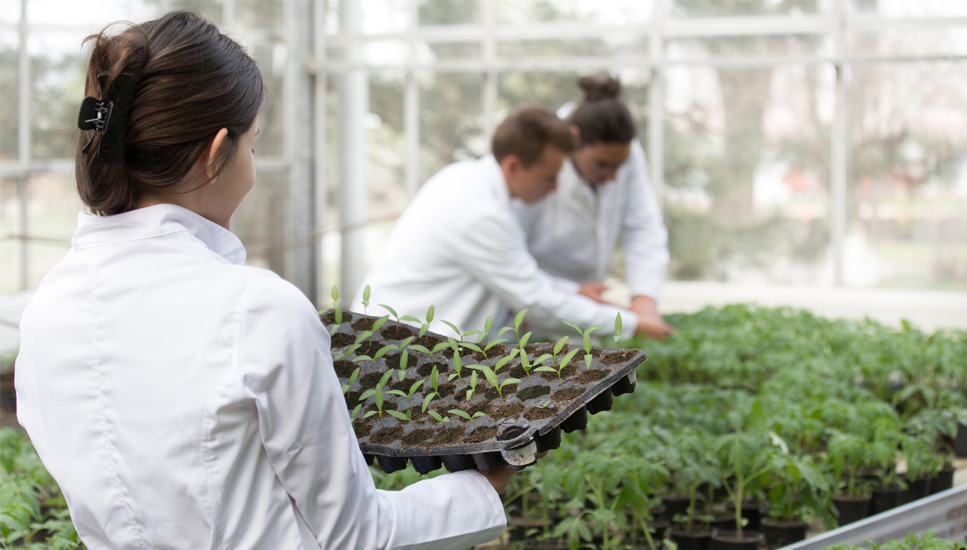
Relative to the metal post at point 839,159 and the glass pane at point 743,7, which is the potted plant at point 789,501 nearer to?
the metal post at point 839,159

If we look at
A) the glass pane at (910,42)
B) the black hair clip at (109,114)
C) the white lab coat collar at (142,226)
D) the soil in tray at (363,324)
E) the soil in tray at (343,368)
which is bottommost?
the soil in tray at (343,368)

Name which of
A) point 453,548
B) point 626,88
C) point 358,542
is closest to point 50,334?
point 358,542

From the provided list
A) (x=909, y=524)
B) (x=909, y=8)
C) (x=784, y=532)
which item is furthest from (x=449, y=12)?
(x=909, y=524)

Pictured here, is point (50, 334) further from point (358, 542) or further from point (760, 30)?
point (760, 30)

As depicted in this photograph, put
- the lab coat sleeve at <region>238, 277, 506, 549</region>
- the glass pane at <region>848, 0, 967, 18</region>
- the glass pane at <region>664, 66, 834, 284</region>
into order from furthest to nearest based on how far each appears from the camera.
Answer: the glass pane at <region>664, 66, 834, 284</region>
the glass pane at <region>848, 0, 967, 18</region>
the lab coat sleeve at <region>238, 277, 506, 549</region>

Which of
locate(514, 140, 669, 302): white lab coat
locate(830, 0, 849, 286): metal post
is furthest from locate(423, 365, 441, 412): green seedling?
locate(830, 0, 849, 286): metal post

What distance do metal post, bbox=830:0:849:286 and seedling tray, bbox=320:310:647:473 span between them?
568cm

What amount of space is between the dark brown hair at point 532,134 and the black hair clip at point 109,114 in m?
1.95

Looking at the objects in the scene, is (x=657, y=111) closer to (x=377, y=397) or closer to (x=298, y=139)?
(x=298, y=139)

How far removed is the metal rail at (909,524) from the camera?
1.82 meters

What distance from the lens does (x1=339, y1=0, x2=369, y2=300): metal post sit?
7.34 meters

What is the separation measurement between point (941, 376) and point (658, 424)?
4.51 feet


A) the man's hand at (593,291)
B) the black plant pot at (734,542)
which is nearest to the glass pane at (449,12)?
the man's hand at (593,291)

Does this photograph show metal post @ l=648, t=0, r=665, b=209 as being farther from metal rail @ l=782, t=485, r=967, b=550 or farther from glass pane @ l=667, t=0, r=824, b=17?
metal rail @ l=782, t=485, r=967, b=550
